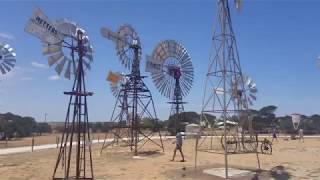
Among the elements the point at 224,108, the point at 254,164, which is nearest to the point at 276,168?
the point at 254,164

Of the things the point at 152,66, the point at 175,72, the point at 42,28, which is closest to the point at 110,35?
the point at 152,66

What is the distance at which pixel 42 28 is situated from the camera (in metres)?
15.3

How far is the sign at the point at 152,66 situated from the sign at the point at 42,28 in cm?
1848

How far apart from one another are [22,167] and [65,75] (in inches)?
365

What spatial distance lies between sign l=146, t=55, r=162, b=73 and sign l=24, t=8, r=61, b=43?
1848cm

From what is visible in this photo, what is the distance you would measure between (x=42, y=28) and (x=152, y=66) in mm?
20243

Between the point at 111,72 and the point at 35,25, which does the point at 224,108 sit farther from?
the point at 111,72

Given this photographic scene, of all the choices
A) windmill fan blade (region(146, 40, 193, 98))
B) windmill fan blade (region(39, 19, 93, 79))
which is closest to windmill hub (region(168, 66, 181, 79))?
windmill fan blade (region(146, 40, 193, 98))

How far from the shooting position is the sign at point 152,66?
34.5 meters

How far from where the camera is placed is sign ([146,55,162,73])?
113 feet

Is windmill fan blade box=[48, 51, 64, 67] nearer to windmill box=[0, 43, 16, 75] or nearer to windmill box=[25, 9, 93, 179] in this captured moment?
windmill box=[25, 9, 93, 179]

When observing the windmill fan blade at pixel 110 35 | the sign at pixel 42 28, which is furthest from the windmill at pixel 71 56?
the windmill fan blade at pixel 110 35

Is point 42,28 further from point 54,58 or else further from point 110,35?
point 110,35

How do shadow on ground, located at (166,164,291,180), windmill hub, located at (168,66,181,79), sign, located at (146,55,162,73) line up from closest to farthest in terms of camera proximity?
shadow on ground, located at (166,164,291,180) < sign, located at (146,55,162,73) < windmill hub, located at (168,66,181,79)
